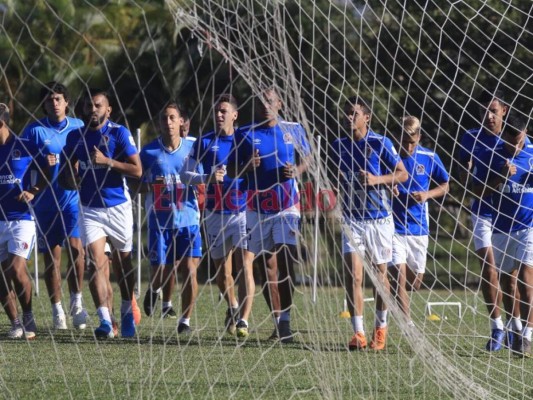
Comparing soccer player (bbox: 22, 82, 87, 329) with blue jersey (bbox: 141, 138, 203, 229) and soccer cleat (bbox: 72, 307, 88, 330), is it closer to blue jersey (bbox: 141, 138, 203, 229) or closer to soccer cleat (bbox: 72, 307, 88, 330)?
soccer cleat (bbox: 72, 307, 88, 330)

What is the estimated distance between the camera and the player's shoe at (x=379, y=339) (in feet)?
29.0

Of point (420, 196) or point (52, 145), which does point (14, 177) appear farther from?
point (420, 196)

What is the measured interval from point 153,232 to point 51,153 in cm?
112

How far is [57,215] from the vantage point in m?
9.62

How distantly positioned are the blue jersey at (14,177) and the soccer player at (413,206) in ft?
9.69

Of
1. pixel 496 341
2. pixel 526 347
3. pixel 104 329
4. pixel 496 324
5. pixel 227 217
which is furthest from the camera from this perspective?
pixel 227 217

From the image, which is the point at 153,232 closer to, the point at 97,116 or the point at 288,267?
the point at 288,267

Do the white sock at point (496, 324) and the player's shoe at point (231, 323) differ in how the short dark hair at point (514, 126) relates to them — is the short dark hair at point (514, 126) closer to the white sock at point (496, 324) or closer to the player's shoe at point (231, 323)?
the white sock at point (496, 324)

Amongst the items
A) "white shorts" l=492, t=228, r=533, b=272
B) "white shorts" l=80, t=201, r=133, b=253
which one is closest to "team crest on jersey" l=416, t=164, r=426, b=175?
"white shorts" l=492, t=228, r=533, b=272

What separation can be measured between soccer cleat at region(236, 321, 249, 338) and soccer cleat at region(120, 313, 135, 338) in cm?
84

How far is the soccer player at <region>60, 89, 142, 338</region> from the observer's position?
8828 mm

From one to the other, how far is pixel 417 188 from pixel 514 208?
88 cm

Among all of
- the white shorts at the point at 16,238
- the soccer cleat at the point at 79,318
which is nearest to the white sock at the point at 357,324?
the soccer cleat at the point at 79,318

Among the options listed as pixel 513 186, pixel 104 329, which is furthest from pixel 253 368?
pixel 513 186
